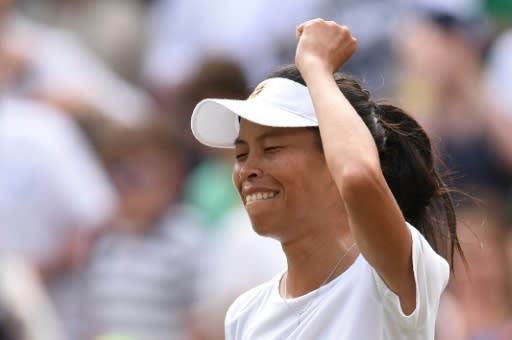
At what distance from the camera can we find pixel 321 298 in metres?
3.78

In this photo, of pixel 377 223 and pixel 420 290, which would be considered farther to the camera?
pixel 420 290

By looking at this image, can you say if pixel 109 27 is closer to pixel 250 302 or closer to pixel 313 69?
pixel 250 302

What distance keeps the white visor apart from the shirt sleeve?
48 centimetres

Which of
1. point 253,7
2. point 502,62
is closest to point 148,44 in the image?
point 253,7

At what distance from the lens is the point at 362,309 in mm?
3617

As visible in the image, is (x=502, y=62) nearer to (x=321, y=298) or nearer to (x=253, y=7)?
(x=253, y=7)

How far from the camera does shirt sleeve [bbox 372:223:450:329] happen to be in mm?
3541

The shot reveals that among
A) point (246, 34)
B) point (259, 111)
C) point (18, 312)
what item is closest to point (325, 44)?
point (259, 111)

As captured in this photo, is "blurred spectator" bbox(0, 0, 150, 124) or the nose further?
"blurred spectator" bbox(0, 0, 150, 124)

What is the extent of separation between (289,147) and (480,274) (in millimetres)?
2702

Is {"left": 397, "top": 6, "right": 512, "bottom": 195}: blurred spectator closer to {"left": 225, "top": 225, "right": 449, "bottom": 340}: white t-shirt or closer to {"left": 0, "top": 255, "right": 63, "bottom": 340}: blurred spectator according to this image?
{"left": 0, "top": 255, "right": 63, "bottom": 340}: blurred spectator

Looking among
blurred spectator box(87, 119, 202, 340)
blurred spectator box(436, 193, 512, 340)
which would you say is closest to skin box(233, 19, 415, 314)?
blurred spectator box(436, 193, 512, 340)

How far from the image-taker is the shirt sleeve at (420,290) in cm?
354

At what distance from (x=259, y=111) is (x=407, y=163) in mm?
482
